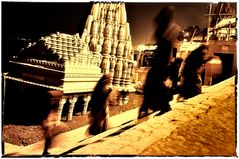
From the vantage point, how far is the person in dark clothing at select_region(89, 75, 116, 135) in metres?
4.39

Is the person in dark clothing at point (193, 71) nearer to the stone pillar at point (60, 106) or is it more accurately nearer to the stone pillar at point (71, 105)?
the stone pillar at point (71, 105)

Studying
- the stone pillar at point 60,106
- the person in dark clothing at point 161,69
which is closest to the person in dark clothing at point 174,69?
the person in dark clothing at point 161,69

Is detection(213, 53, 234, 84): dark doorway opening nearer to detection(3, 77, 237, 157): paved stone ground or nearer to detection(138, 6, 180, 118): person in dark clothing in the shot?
detection(3, 77, 237, 157): paved stone ground

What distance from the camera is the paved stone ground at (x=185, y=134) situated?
12.7 ft

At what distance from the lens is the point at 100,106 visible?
4.39 meters

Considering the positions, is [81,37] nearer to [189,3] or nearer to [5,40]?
[5,40]

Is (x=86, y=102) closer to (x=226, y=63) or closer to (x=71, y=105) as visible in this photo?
(x=71, y=105)

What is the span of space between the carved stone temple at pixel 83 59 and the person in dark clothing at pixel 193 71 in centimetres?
85

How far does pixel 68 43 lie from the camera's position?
4.28m

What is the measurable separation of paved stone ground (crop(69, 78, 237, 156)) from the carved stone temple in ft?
2.20

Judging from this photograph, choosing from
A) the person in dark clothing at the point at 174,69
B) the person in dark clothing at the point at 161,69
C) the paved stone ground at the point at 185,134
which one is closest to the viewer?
the paved stone ground at the point at 185,134

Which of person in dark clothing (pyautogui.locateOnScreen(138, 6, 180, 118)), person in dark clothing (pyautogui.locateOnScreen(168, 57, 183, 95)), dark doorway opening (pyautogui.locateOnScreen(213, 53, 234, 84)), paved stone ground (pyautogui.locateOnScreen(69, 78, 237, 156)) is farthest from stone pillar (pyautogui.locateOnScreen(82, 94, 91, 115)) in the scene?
dark doorway opening (pyautogui.locateOnScreen(213, 53, 234, 84))

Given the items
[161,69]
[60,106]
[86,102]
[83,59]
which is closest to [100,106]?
[86,102]

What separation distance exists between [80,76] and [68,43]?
0.51 metres
